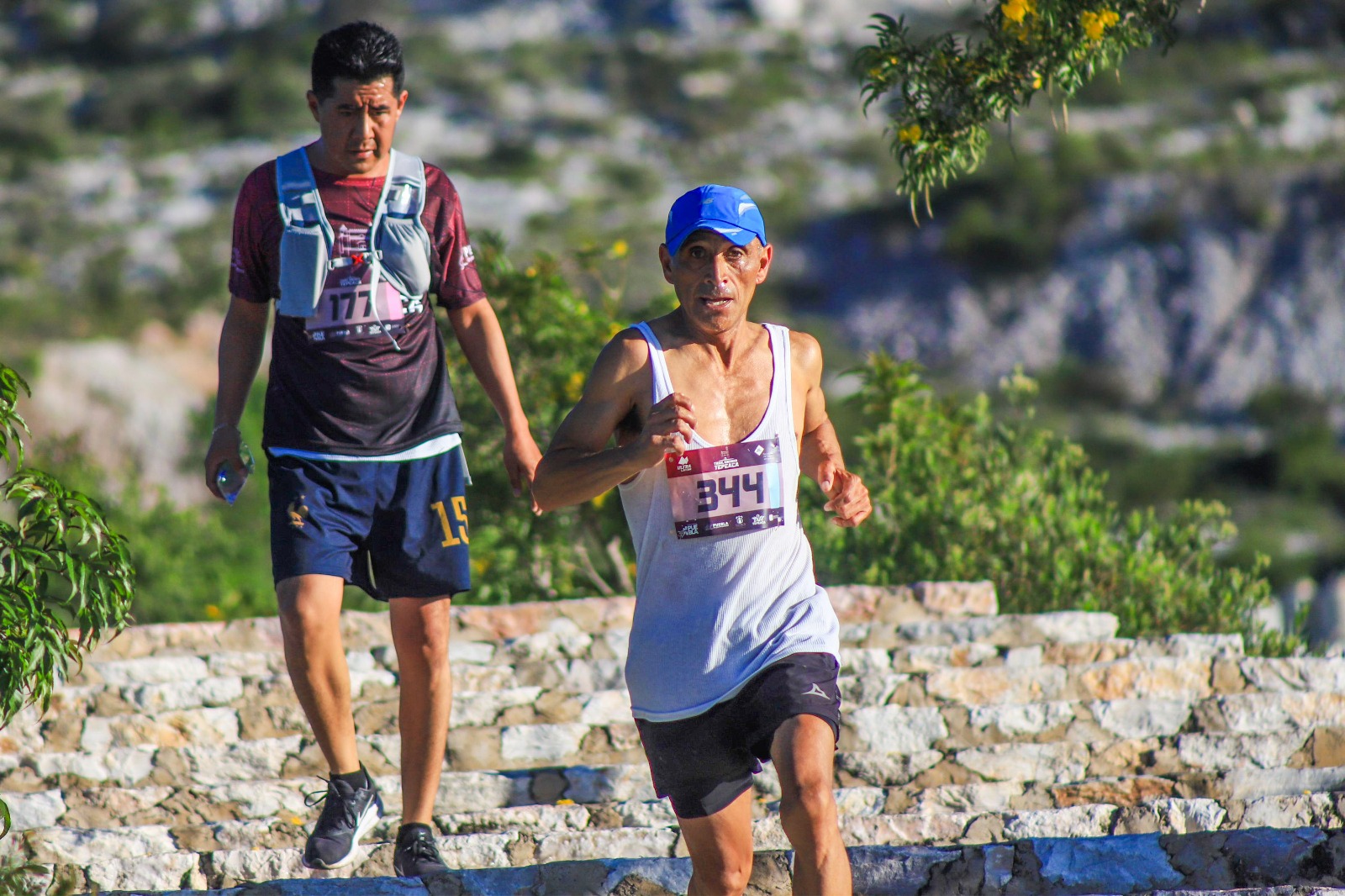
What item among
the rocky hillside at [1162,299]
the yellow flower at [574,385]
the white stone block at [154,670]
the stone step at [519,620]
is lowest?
the white stone block at [154,670]

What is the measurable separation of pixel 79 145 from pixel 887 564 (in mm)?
48130

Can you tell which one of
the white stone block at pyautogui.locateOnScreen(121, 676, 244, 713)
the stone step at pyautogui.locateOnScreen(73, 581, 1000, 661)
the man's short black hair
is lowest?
the white stone block at pyautogui.locateOnScreen(121, 676, 244, 713)

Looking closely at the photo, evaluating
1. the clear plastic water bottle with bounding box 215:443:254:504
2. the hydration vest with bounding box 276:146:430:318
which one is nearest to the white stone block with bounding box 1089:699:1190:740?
the hydration vest with bounding box 276:146:430:318

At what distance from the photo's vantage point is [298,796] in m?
4.88

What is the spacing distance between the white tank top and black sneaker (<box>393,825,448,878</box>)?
0.82m

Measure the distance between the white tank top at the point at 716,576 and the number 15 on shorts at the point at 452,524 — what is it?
2.71ft

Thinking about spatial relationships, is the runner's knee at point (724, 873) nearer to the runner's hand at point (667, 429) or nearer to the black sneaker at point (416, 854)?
the black sneaker at point (416, 854)

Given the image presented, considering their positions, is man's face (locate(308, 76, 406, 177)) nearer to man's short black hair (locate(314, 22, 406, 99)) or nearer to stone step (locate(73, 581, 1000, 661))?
man's short black hair (locate(314, 22, 406, 99))

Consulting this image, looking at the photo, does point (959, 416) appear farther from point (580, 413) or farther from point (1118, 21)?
point (580, 413)

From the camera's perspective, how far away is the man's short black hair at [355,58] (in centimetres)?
396

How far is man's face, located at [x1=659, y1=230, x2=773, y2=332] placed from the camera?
11.3 ft

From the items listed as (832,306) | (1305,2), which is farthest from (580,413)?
(1305,2)

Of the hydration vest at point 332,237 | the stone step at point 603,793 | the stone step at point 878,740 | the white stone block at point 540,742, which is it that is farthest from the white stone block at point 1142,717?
the hydration vest at point 332,237

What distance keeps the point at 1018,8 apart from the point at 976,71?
28 centimetres
